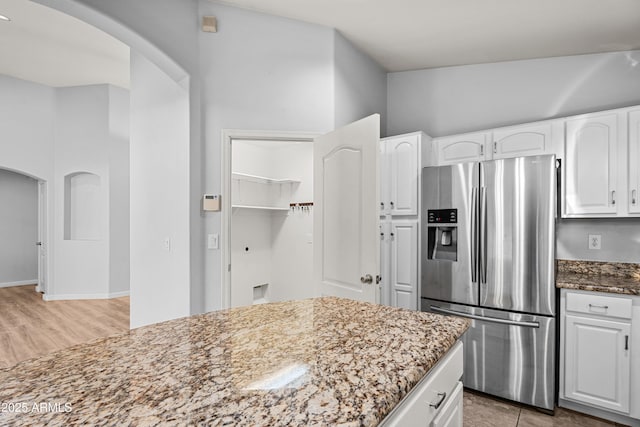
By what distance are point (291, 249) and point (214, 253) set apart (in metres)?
2.14

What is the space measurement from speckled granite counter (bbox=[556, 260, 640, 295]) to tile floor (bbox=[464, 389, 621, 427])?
895 mm

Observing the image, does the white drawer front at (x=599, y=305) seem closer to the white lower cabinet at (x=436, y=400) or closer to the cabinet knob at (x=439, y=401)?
the white lower cabinet at (x=436, y=400)

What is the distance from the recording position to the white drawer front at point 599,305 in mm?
2352

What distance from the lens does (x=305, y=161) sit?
16.7ft

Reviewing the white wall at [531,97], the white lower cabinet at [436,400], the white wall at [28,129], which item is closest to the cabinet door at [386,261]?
the white wall at [531,97]

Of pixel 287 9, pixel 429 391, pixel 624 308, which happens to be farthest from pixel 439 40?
pixel 429 391

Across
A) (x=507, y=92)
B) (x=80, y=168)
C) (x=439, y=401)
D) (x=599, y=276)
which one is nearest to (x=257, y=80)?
(x=507, y=92)

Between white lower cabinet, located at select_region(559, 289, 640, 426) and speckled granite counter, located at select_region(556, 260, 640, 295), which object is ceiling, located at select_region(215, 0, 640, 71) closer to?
speckled granite counter, located at select_region(556, 260, 640, 295)

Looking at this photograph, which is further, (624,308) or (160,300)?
(160,300)

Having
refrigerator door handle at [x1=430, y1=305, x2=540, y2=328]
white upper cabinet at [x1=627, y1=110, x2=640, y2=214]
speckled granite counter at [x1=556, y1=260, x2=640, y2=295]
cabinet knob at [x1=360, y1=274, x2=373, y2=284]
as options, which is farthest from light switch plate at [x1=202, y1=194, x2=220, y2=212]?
white upper cabinet at [x1=627, y1=110, x2=640, y2=214]

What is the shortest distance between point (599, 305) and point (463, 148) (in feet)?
5.01

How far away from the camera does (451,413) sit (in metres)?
1.21

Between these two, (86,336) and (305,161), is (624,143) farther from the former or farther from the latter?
(86,336)

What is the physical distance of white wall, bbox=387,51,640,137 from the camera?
3.03 metres
